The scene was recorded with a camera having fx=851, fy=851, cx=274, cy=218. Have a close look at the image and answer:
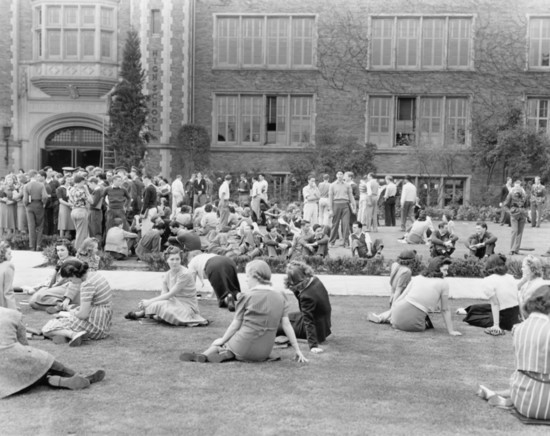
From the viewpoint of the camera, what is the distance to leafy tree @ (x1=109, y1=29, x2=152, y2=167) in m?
31.5

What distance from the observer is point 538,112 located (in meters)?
33.7

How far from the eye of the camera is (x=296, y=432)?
6.68 metres

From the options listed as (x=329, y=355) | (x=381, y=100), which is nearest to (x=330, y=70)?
(x=381, y=100)

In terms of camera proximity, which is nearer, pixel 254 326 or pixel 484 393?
pixel 484 393

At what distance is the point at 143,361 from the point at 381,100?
26665 millimetres

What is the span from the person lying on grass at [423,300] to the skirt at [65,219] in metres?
9.74

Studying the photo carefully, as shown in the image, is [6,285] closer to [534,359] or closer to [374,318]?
[374,318]

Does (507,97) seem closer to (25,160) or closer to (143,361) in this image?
(25,160)

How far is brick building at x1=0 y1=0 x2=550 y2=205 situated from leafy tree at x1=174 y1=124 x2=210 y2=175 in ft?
1.24

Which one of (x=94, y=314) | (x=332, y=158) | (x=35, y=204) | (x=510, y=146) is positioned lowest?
(x=94, y=314)

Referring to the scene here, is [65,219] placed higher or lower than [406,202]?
lower

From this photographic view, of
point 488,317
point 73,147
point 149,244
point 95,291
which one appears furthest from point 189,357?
point 73,147

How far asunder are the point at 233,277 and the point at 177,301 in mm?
1570

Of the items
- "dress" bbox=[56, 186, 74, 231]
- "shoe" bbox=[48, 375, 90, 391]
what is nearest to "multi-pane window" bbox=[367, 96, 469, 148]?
"dress" bbox=[56, 186, 74, 231]
